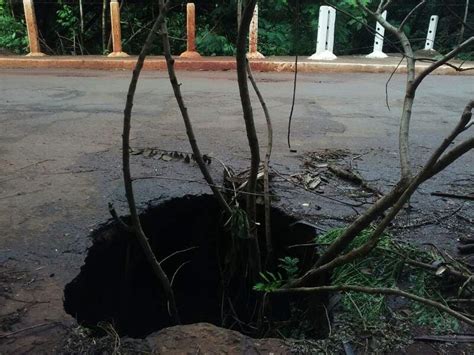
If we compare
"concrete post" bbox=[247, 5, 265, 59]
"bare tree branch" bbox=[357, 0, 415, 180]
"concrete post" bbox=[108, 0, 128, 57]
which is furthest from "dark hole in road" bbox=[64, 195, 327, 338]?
"concrete post" bbox=[108, 0, 128, 57]

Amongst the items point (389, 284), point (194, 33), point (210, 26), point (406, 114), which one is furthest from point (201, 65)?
point (389, 284)

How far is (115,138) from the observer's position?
3594 millimetres

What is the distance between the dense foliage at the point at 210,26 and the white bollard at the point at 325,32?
3.52ft

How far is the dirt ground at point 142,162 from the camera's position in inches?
72.7

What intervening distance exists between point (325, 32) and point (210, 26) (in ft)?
9.78

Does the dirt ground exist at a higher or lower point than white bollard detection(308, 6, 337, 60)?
lower

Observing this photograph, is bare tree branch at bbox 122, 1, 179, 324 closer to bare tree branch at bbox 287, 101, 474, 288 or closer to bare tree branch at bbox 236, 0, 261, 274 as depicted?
bare tree branch at bbox 236, 0, 261, 274

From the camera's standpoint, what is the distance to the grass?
160 cm

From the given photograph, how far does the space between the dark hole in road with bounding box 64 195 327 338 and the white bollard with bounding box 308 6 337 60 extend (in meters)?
6.75

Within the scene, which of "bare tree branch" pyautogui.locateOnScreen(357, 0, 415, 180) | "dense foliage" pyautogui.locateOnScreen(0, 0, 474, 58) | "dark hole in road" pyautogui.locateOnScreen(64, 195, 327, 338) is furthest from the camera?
"dense foliage" pyautogui.locateOnScreen(0, 0, 474, 58)

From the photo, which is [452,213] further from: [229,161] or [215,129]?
[215,129]

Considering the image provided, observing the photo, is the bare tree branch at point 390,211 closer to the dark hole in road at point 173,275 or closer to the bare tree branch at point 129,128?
the dark hole in road at point 173,275

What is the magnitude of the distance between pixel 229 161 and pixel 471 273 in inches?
64.6

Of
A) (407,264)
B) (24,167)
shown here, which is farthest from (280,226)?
(24,167)
